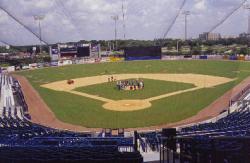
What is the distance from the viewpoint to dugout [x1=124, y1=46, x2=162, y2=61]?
314 feet

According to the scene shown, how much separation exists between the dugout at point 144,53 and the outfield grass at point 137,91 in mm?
42597

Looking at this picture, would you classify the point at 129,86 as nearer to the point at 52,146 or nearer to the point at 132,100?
the point at 132,100

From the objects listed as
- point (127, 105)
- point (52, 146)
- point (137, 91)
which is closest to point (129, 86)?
point (137, 91)

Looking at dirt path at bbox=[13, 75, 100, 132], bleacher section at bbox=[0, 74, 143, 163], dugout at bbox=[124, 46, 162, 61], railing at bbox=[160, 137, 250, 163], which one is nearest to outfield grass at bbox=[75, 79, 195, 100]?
dirt path at bbox=[13, 75, 100, 132]

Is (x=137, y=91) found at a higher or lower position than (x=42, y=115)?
higher

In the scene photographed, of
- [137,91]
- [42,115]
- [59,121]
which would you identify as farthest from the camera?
[137,91]

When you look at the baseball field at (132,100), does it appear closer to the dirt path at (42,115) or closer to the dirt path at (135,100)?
the dirt path at (135,100)

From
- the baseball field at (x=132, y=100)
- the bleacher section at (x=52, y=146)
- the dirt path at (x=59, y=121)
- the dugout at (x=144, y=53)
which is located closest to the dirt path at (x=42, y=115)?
the dirt path at (x=59, y=121)

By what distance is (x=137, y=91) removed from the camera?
43.9 m

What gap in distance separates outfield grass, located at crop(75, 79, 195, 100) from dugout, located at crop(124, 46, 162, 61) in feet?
140

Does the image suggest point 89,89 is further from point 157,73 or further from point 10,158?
point 10,158

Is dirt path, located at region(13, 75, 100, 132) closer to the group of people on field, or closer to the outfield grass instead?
the outfield grass

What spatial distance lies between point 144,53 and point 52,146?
82.0 metres

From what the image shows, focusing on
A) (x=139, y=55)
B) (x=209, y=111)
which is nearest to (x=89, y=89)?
(x=209, y=111)
